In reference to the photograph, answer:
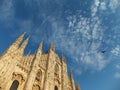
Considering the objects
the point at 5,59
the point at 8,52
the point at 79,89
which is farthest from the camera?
the point at 79,89

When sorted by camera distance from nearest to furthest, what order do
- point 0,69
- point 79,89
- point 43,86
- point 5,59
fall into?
point 0,69
point 5,59
point 43,86
point 79,89

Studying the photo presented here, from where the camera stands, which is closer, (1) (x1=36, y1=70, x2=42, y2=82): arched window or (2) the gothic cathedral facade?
(2) the gothic cathedral facade

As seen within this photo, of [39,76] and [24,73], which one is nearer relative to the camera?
[24,73]

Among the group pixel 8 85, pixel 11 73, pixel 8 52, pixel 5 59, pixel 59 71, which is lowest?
pixel 8 85

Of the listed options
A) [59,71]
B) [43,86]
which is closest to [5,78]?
[43,86]

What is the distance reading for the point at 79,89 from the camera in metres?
34.9

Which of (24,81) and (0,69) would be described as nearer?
(0,69)

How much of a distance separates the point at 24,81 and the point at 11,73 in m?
3.38

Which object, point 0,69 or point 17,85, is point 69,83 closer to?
point 17,85

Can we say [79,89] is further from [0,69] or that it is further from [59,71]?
[0,69]

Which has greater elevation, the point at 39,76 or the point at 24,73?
the point at 39,76

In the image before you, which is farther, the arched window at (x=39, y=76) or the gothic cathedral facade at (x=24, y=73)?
the arched window at (x=39, y=76)

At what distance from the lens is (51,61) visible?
3491 centimetres

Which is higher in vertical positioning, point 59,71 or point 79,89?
point 59,71
